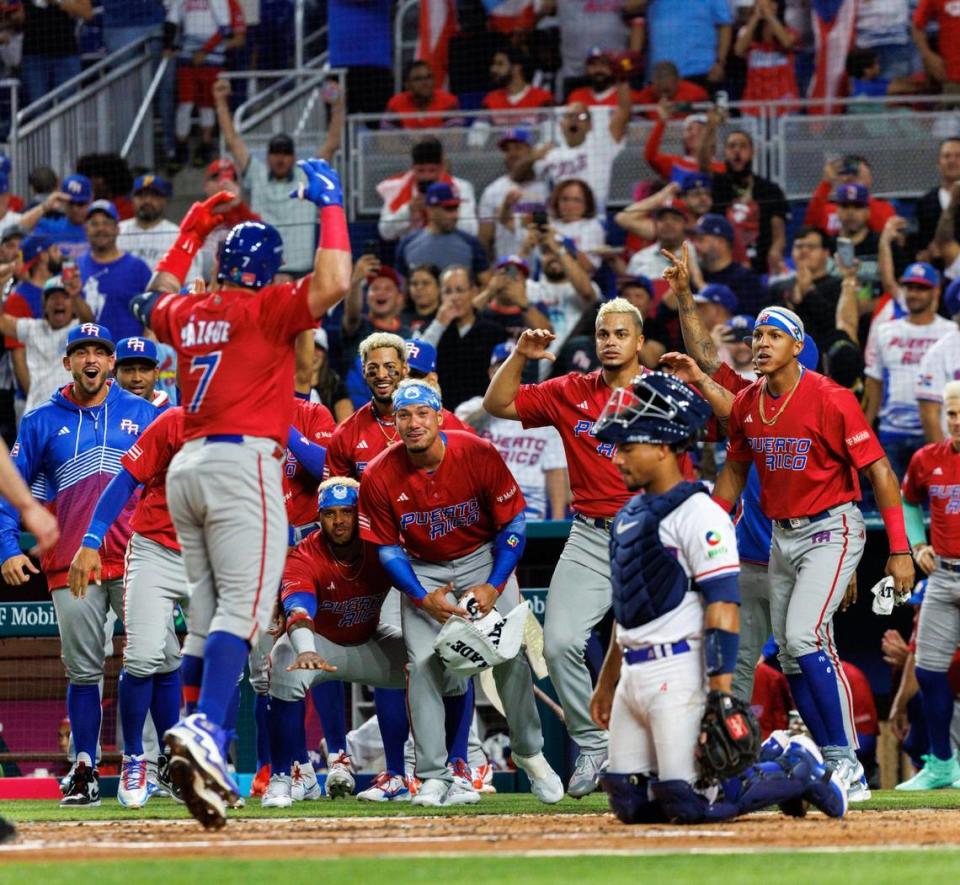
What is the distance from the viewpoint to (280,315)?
589 centimetres

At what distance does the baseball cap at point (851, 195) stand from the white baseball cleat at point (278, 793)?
660cm

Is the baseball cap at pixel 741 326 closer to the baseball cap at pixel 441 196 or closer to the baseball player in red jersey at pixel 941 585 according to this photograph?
the baseball player in red jersey at pixel 941 585

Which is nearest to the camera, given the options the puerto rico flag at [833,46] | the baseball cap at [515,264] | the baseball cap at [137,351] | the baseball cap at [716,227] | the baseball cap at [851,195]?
the baseball cap at [137,351]

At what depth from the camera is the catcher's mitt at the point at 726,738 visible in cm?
545

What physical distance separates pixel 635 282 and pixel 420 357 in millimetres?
3546

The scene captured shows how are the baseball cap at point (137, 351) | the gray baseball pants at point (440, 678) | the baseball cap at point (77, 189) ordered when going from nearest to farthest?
the gray baseball pants at point (440, 678) → the baseball cap at point (137, 351) → the baseball cap at point (77, 189)

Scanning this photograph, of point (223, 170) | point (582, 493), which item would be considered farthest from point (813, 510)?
point (223, 170)

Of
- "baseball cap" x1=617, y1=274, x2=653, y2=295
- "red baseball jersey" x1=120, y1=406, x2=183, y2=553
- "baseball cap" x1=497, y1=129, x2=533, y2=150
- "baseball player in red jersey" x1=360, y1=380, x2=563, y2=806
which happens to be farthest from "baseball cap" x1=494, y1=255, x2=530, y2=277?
"red baseball jersey" x1=120, y1=406, x2=183, y2=553

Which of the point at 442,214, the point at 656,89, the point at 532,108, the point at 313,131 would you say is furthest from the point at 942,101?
the point at 313,131

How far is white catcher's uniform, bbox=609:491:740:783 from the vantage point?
5.65 metres

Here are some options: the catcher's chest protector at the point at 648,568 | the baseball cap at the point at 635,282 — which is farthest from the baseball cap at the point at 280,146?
the catcher's chest protector at the point at 648,568

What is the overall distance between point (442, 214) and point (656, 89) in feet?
8.43

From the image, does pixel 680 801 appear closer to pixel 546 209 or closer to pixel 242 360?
pixel 242 360

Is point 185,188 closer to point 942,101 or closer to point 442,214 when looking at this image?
point 442,214
